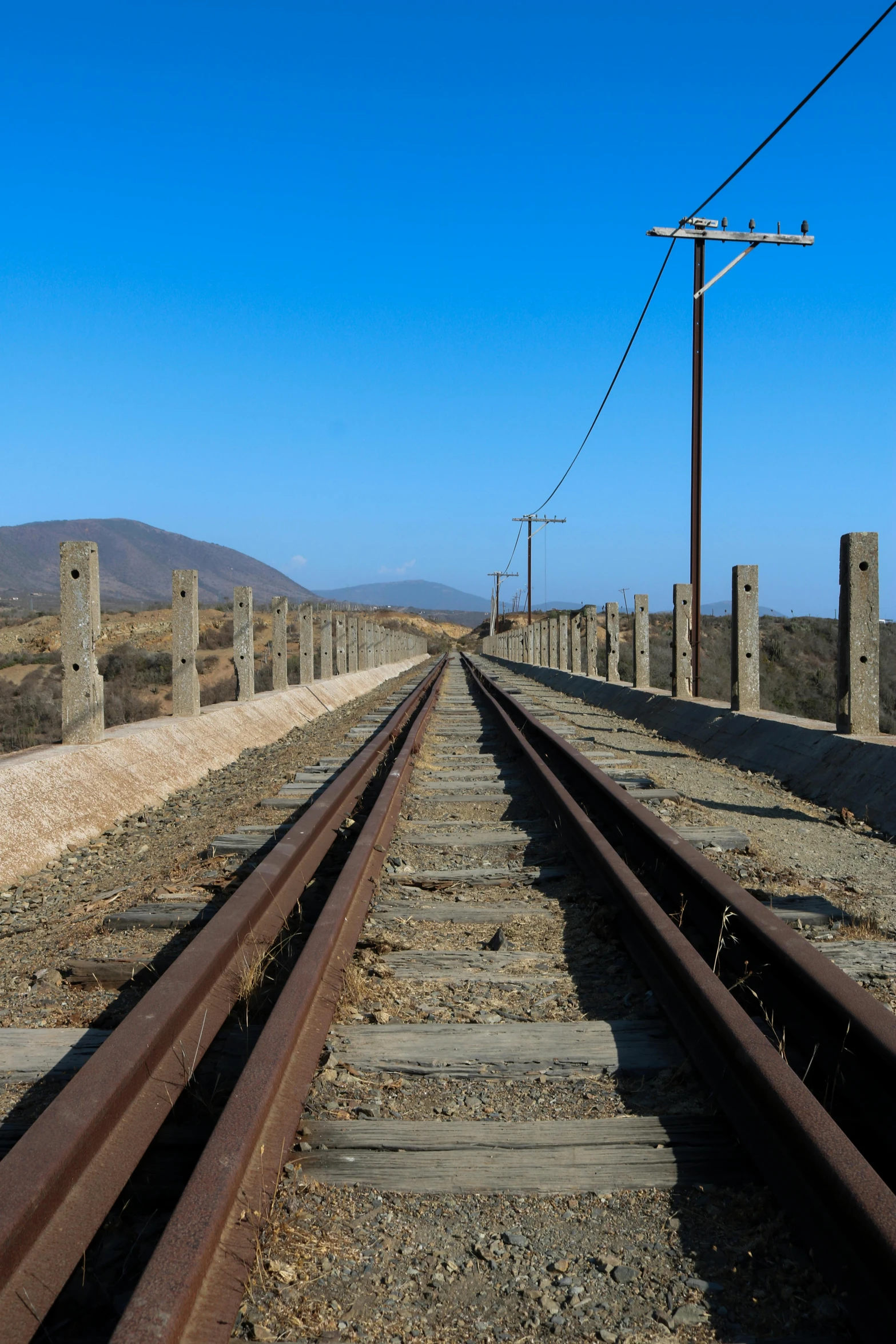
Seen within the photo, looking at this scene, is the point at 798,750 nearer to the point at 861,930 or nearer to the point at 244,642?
the point at 861,930

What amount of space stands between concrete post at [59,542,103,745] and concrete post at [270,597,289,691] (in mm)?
8230

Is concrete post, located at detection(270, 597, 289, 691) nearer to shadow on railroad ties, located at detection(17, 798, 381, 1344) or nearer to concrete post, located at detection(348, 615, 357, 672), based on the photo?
concrete post, located at detection(348, 615, 357, 672)

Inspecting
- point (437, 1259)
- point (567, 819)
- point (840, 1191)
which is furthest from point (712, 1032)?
point (567, 819)

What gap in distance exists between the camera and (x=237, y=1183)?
1.94 m

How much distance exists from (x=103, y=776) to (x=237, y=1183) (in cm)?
571

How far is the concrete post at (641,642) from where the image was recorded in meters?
16.8

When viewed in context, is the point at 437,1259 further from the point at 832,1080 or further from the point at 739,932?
the point at 739,932

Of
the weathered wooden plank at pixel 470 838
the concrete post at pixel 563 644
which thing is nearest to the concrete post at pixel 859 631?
the weathered wooden plank at pixel 470 838

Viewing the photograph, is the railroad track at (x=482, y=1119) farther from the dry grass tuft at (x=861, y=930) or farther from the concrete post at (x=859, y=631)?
the concrete post at (x=859, y=631)

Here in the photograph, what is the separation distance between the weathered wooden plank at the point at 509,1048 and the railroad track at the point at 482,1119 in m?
0.01

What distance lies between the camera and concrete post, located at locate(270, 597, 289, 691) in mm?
15867

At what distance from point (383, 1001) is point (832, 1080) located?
1484mm

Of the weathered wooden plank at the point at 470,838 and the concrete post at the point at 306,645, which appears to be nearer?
A: the weathered wooden plank at the point at 470,838

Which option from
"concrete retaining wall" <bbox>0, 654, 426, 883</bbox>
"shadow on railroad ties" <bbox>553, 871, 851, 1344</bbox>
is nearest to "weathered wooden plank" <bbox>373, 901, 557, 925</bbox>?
"shadow on railroad ties" <bbox>553, 871, 851, 1344</bbox>
